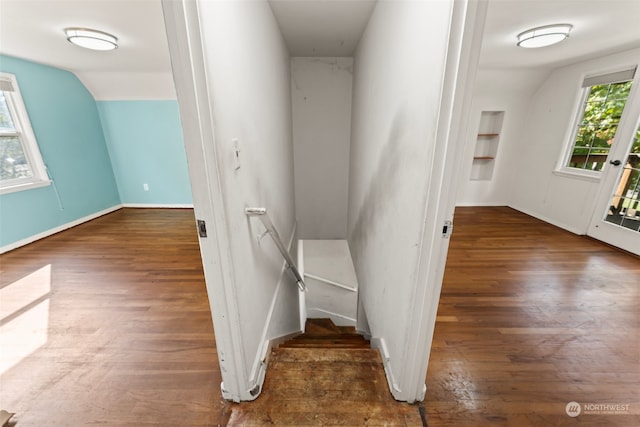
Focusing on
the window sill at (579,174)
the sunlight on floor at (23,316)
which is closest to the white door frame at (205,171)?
the sunlight on floor at (23,316)

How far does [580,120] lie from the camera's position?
3.54 metres

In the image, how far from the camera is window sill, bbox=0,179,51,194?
2.88m

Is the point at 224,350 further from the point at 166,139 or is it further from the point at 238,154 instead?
the point at 166,139

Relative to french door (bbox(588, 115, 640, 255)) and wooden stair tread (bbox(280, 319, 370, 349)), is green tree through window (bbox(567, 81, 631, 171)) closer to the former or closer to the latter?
french door (bbox(588, 115, 640, 255))

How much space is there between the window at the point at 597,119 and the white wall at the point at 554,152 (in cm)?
10

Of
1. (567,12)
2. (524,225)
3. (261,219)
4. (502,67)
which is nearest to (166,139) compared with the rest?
(261,219)

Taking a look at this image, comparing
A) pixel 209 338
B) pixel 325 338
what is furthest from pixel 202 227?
pixel 325 338

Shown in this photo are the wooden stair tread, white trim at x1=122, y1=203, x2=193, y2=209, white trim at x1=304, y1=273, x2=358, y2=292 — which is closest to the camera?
the wooden stair tread

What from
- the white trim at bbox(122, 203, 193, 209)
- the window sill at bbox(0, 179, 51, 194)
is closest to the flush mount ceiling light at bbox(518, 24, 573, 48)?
the white trim at bbox(122, 203, 193, 209)

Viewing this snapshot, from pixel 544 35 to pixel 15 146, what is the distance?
19.8 ft

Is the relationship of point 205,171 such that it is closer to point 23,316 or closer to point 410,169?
point 410,169

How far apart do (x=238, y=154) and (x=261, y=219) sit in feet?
1.35

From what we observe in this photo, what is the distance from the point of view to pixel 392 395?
127cm

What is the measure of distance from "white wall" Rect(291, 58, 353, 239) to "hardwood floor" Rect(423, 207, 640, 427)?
1.72 m
